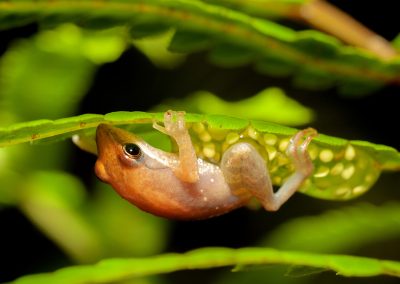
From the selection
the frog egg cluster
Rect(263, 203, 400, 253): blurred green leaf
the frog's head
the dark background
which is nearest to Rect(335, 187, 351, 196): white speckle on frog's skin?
the frog egg cluster

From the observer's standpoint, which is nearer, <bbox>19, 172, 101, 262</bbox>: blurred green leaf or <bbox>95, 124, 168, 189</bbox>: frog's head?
<bbox>95, 124, 168, 189</bbox>: frog's head

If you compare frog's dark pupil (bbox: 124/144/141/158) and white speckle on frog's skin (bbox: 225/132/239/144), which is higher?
frog's dark pupil (bbox: 124/144/141/158)

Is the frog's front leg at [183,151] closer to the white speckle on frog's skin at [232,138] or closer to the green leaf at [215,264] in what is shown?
the white speckle on frog's skin at [232,138]

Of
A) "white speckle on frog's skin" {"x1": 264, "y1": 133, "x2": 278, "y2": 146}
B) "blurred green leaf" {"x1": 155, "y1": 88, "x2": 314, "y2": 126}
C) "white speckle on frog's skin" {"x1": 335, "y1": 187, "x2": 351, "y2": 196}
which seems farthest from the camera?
"blurred green leaf" {"x1": 155, "y1": 88, "x2": 314, "y2": 126}

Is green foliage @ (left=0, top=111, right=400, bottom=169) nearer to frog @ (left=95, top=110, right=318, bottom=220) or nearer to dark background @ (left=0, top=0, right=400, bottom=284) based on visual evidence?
frog @ (left=95, top=110, right=318, bottom=220)

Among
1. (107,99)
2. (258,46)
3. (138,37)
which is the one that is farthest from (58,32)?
(258,46)

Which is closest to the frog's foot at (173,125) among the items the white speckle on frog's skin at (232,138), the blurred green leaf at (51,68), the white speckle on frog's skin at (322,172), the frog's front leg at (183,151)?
the frog's front leg at (183,151)

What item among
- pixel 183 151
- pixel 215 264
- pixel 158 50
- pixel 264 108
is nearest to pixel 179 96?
pixel 158 50

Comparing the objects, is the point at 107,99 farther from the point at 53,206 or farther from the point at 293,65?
the point at 293,65
